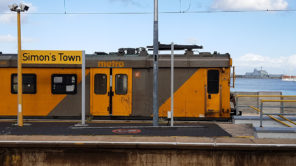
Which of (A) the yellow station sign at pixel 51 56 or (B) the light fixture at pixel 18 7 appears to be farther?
(A) the yellow station sign at pixel 51 56

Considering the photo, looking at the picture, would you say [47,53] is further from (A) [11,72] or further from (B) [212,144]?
(B) [212,144]

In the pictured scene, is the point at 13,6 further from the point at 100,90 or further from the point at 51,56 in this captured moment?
the point at 100,90

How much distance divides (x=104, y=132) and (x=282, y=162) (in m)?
6.00

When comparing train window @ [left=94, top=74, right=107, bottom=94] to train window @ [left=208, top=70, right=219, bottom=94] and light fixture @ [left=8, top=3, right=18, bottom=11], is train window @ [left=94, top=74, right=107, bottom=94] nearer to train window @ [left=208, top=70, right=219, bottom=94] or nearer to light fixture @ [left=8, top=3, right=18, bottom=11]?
light fixture @ [left=8, top=3, right=18, bottom=11]

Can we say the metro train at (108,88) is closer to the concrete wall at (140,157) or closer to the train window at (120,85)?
the train window at (120,85)

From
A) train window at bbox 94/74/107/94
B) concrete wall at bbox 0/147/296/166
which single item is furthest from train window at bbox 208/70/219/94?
concrete wall at bbox 0/147/296/166

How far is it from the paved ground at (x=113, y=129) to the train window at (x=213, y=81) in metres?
1.81

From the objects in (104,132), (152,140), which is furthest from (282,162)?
(104,132)

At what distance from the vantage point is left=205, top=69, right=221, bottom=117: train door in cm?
1395

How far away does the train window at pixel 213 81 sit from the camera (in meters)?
14.0

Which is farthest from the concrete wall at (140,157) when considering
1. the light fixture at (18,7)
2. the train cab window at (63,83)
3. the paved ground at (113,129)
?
the light fixture at (18,7)

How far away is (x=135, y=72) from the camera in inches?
561

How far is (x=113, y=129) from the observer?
11500 millimetres

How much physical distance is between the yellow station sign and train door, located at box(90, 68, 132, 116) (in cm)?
193
